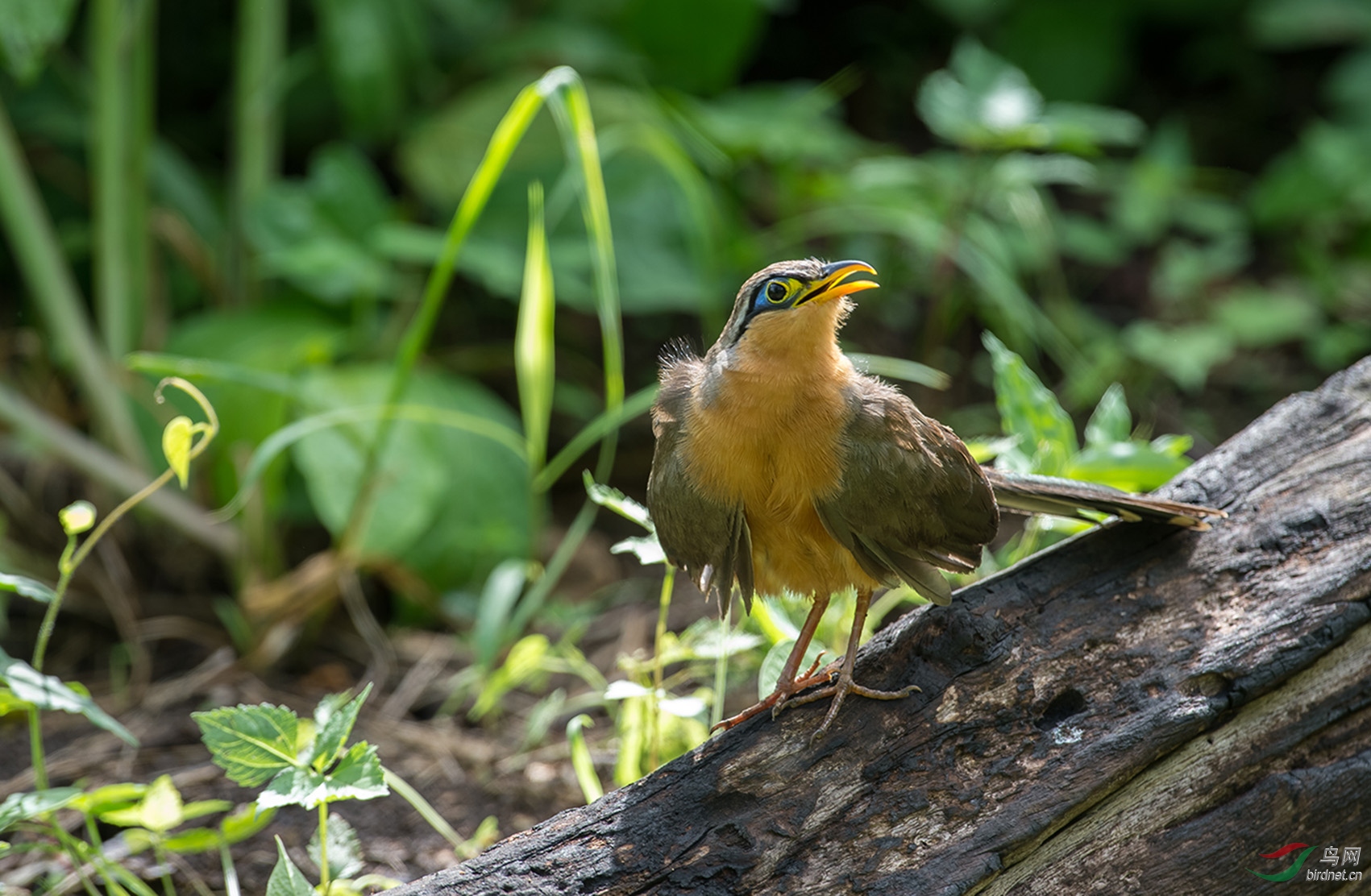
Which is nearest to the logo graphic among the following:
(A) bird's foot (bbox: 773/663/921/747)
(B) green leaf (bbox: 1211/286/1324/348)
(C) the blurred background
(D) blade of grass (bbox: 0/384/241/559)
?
(A) bird's foot (bbox: 773/663/921/747)

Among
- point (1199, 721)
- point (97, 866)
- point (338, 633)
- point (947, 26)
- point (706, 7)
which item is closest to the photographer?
point (1199, 721)

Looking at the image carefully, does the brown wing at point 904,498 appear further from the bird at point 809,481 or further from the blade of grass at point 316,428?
the blade of grass at point 316,428

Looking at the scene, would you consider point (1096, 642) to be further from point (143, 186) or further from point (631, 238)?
point (143, 186)

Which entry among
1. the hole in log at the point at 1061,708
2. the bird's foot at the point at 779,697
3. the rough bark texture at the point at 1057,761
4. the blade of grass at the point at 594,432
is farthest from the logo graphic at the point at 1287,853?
the blade of grass at the point at 594,432

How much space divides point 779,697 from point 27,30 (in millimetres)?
2857

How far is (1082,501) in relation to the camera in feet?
9.15

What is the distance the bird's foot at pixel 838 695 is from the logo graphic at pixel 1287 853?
0.75 metres

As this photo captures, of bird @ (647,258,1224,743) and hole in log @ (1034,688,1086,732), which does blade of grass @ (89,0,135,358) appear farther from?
hole in log @ (1034,688,1086,732)

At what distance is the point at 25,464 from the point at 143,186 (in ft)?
4.00

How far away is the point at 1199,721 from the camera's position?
2414 millimetres

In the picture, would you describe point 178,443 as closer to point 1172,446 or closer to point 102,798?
point 102,798

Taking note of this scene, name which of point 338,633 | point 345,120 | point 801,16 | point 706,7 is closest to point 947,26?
point 801,16

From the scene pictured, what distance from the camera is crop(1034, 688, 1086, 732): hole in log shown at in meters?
2.47

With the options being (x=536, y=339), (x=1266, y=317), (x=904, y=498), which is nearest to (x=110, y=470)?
(x=536, y=339)
